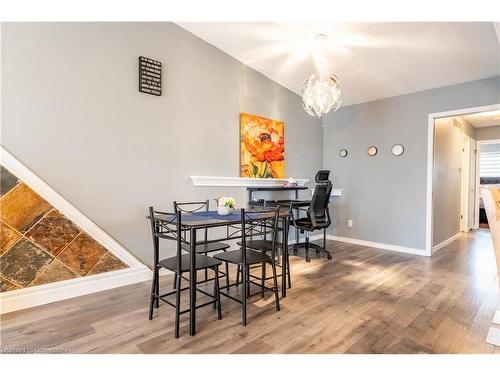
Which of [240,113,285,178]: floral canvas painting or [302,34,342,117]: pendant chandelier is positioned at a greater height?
[302,34,342,117]: pendant chandelier

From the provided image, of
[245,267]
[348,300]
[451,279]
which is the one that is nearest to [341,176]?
[451,279]

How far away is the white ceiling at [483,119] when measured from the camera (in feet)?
17.6

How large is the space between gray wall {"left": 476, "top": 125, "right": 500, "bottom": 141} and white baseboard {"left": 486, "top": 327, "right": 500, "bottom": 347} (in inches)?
235

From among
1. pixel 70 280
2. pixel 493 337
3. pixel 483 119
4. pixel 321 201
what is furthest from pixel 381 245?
pixel 70 280

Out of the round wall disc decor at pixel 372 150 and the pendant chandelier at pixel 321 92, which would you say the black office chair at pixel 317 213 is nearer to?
the pendant chandelier at pixel 321 92

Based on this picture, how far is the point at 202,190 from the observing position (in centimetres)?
372

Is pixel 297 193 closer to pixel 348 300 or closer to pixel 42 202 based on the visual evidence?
pixel 348 300

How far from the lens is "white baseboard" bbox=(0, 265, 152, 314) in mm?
2383

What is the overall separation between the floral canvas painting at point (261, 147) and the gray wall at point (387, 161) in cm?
129

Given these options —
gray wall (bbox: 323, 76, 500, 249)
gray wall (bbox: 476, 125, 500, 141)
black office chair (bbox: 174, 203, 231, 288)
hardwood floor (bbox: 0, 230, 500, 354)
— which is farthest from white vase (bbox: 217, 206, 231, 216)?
gray wall (bbox: 476, 125, 500, 141)

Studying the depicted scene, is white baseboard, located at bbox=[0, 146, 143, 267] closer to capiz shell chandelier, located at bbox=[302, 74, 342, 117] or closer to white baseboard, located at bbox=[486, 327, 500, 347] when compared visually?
capiz shell chandelier, located at bbox=[302, 74, 342, 117]

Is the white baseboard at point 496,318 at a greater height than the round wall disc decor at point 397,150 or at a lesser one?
lesser

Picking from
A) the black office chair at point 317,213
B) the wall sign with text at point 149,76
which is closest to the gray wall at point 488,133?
the black office chair at point 317,213

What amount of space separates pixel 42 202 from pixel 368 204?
15.0ft
